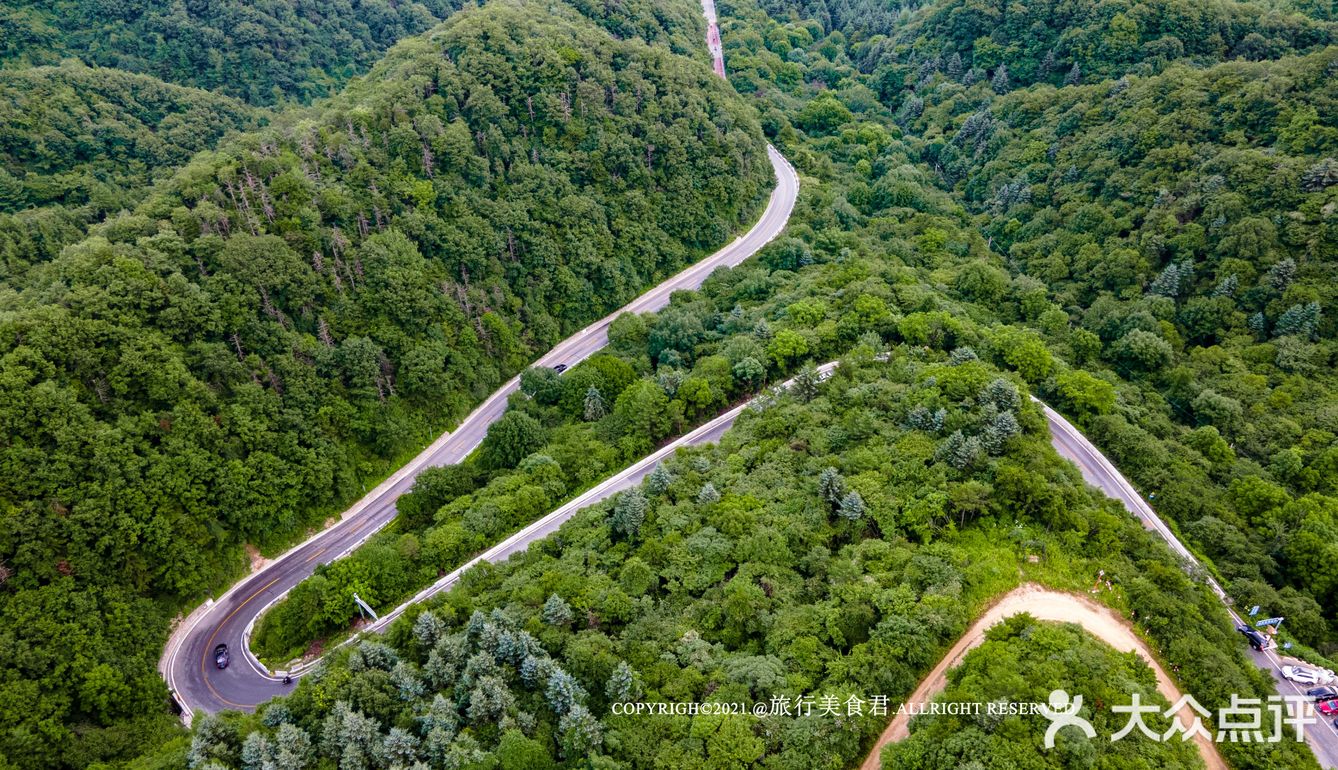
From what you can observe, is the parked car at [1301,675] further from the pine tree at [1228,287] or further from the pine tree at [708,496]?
the pine tree at [1228,287]

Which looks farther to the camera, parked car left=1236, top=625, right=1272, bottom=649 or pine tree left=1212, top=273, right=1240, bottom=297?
pine tree left=1212, top=273, right=1240, bottom=297

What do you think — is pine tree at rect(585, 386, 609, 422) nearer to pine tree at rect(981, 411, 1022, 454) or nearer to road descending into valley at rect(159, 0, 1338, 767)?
road descending into valley at rect(159, 0, 1338, 767)

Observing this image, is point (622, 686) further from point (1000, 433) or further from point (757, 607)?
point (1000, 433)

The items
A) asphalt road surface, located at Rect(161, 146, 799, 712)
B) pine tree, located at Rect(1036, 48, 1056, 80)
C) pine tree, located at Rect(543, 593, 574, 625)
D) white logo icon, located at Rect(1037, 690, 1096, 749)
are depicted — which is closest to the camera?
white logo icon, located at Rect(1037, 690, 1096, 749)

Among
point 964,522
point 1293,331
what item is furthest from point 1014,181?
point 964,522

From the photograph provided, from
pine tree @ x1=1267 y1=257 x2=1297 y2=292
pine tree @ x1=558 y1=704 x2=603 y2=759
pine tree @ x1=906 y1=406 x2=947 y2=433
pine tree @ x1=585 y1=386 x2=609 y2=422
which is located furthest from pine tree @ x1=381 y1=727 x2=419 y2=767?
pine tree @ x1=1267 y1=257 x2=1297 y2=292

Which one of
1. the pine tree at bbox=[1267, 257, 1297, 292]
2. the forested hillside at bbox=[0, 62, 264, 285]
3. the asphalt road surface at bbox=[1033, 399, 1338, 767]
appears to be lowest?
the asphalt road surface at bbox=[1033, 399, 1338, 767]

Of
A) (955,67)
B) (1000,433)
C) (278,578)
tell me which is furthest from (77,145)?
(955,67)
